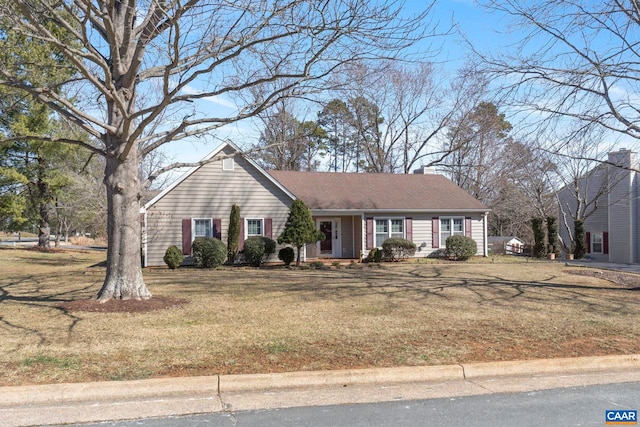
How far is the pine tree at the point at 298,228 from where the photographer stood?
20.7 m

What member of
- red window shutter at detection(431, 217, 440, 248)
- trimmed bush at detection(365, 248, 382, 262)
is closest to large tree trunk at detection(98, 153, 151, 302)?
trimmed bush at detection(365, 248, 382, 262)

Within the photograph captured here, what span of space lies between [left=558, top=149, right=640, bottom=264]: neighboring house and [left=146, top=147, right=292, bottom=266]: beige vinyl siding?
17.2m

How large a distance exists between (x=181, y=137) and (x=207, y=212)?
11026 mm

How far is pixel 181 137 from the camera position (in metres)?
11.3

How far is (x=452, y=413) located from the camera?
4.96 meters

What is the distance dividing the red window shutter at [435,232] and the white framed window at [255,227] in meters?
8.67

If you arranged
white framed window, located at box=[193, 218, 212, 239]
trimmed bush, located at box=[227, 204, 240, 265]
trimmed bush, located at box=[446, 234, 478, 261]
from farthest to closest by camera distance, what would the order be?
trimmed bush, located at box=[446, 234, 478, 261] < white framed window, located at box=[193, 218, 212, 239] < trimmed bush, located at box=[227, 204, 240, 265]

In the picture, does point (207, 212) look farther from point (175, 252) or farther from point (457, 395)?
point (457, 395)

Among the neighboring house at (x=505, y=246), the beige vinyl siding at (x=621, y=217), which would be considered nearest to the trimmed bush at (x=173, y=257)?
the neighboring house at (x=505, y=246)

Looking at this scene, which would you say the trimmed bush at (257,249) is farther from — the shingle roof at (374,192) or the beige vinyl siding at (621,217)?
the beige vinyl siding at (621,217)

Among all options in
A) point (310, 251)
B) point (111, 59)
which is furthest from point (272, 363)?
point (310, 251)

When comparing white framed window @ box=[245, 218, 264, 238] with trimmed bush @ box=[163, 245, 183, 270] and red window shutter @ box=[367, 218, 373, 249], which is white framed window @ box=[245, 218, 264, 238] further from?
red window shutter @ box=[367, 218, 373, 249]

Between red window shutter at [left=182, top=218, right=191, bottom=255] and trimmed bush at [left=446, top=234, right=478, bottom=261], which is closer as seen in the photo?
red window shutter at [left=182, top=218, right=191, bottom=255]

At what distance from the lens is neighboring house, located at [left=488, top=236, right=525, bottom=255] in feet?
107
